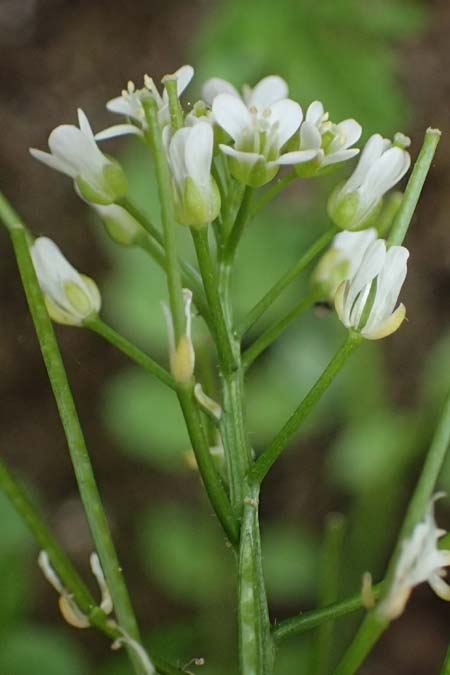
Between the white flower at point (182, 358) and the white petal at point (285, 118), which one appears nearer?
the white flower at point (182, 358)

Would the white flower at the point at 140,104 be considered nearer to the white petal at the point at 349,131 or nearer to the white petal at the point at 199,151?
the white petal at the point at 199,151

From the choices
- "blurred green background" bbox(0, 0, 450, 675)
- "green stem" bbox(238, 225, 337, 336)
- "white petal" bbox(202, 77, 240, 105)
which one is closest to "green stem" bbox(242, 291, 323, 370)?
"green stem" bbox(238, 225, 337, 336)

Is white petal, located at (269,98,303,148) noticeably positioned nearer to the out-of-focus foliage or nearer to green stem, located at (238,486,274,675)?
green stem, located at (238,486,274,675)

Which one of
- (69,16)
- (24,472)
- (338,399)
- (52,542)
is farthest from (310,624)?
(69,16)

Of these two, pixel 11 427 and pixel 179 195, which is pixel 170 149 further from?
pixel 11 427

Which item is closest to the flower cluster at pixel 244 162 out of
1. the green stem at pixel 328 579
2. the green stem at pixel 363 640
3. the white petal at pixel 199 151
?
the white petal at pixel 199 151

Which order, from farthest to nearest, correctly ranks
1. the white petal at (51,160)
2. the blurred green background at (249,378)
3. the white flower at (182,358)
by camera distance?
the blurred green background at (249,378)
the white petal at (51,160)
the white flower at (182,358)
